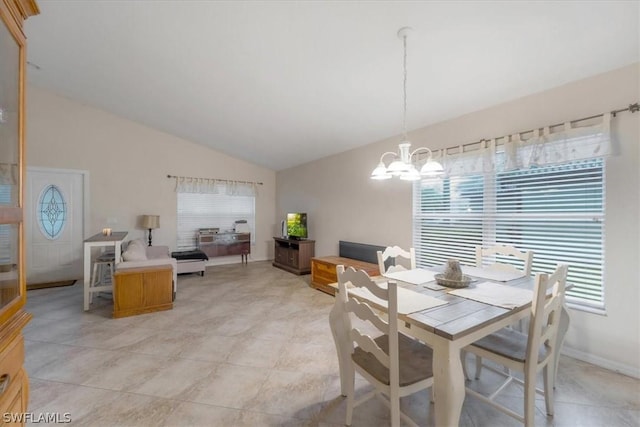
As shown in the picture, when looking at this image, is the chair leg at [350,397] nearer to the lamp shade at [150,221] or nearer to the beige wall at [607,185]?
the beige wall at [607,185]

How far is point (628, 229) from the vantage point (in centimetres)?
212

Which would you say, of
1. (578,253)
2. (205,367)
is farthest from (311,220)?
(578,253)

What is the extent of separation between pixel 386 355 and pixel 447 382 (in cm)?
28

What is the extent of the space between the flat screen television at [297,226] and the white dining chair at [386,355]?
398 centimetres

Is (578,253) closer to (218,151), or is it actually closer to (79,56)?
(79,56)

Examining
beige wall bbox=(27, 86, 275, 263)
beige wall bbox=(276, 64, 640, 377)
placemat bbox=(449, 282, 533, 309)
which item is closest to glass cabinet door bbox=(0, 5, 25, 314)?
placemat bbox=(449, 282, 533, 309)

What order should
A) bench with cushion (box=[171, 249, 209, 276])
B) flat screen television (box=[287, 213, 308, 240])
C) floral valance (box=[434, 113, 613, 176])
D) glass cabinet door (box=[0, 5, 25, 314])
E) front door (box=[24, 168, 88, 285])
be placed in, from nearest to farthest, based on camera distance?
glass cabinet door (box=[0, 5, 25, 314]), floral valance (box=[434, 113, 613, 176]), front door (box=[24, 168, 88, 285]), bench with cushion (box=[171, 249, 209, 276]), flat screen television (box=[287, 213, 308, 240])

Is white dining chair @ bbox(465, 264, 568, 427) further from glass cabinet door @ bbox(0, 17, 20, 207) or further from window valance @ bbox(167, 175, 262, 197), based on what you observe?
window valance @ bbox(167, 175, 262, 197)

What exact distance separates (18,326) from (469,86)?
342 cm

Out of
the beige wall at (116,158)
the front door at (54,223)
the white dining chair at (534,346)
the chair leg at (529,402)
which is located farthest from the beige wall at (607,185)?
the front door at (54,223)

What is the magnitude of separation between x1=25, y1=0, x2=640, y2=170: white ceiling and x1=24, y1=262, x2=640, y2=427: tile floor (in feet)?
8.29

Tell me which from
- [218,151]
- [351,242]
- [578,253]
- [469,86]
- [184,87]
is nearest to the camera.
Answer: [578,253]

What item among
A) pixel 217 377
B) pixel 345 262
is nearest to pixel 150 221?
pixel 345 262

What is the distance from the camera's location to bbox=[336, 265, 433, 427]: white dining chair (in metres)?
1.33
